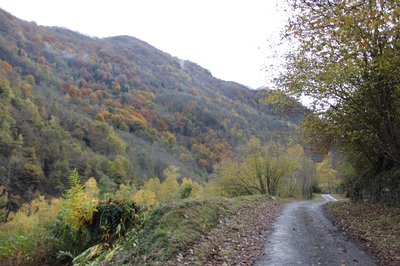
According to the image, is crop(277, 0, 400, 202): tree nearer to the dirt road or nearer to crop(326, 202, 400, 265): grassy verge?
crop(326, 202, 400, 265): grassy verge

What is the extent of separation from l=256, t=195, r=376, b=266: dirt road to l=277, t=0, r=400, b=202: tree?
15.0 ft

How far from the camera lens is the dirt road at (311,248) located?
9.12 metres

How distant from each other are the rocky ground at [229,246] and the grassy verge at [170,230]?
247 mm

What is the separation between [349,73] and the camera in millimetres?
12273

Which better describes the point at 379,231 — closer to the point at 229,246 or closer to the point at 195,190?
the point at 229,246

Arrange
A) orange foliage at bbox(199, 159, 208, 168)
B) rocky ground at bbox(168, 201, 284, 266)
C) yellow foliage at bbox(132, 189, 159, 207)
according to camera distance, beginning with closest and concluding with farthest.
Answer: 1. rocky ground at bbox(168, 201, 284, 266)
2. yellow foliage at bbox(132, 189, 159, 207)
3. orange foliage at bbox(199, 159, 208, 168)

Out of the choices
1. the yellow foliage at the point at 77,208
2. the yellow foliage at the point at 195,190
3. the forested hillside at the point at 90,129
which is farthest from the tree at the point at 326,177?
the yellow foliage at the point at 77,208

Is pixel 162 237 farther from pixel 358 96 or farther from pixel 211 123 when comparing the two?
pixel 211 123

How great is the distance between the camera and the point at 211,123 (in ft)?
572

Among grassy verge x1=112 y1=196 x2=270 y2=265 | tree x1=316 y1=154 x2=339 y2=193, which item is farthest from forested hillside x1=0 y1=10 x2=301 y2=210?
grassy verge x1=112 y1=196 x2=270 y2=265

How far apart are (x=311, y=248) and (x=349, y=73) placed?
5.54m

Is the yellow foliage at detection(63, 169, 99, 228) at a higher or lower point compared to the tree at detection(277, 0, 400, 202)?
lower

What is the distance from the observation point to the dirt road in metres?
9.12

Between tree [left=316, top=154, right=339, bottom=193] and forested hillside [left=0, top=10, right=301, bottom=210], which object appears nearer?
tree [left=316, top=154, right=339, bottom=193]
